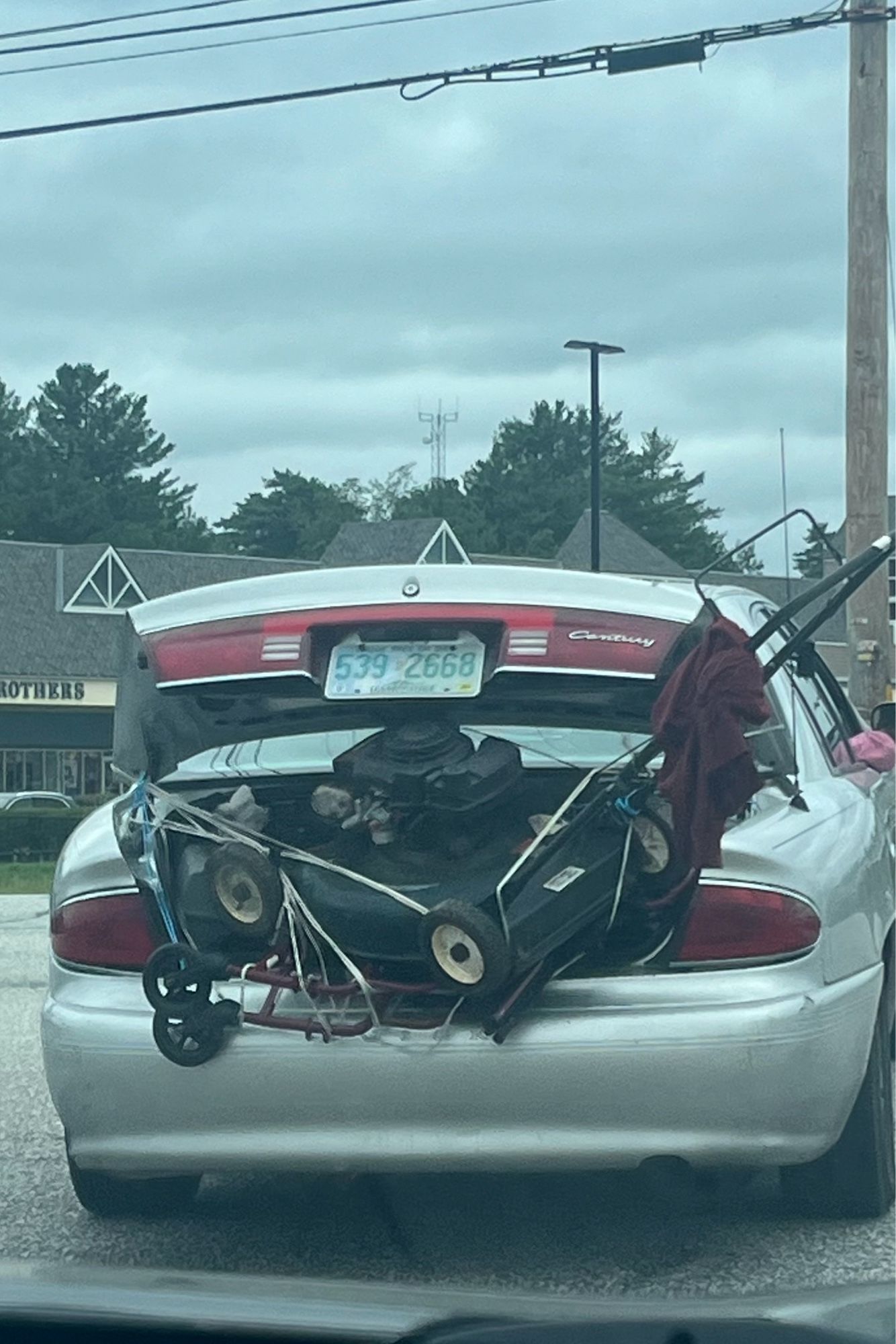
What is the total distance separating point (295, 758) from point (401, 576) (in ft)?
2.24

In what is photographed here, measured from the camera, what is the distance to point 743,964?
4.38 metres

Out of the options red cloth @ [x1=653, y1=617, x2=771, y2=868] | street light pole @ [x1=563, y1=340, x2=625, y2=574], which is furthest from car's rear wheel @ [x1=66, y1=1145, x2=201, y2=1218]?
street light pole @ [x1=563, y1=340, x2=625, y2=574]

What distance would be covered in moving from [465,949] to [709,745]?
2.29ft

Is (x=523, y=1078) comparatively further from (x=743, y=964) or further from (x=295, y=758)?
(x=295, y=758)

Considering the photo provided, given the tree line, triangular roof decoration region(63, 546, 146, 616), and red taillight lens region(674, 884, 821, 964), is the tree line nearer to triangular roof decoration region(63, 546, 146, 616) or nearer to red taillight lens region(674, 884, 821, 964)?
triangular roof decoration region(63, 546, 146, 616)

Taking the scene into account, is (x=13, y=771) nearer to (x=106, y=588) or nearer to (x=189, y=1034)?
(x=106, y=588)

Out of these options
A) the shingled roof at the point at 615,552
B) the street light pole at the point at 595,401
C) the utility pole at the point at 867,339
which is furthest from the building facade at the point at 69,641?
the utility pole at the point at 867,339

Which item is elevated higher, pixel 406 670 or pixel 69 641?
pixel 406 670

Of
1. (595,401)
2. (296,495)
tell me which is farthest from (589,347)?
(296,495)

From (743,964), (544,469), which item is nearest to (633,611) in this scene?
(743,964)

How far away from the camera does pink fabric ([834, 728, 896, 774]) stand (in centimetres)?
596

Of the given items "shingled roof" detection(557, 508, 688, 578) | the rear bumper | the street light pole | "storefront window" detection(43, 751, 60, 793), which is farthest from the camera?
"shingled roof" detection(557, 508, 688, 578)

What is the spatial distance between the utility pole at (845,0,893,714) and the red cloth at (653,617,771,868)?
9730mm

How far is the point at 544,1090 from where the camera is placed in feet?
13.9
